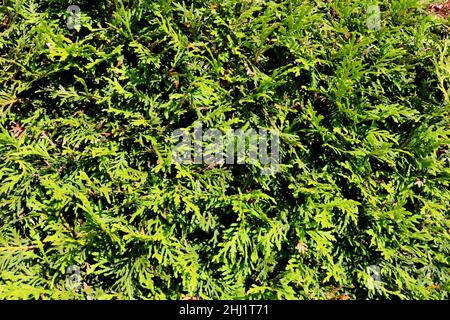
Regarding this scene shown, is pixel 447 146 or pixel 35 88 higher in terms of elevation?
pixel 35 88

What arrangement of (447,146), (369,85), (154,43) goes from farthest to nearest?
(447,146), (369,85), (154,43)

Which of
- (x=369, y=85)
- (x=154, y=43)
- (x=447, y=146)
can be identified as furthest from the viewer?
(x=447, y=146)

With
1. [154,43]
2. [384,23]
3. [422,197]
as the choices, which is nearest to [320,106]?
[384,23]

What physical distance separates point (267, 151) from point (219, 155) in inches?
15.3

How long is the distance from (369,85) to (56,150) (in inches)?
105

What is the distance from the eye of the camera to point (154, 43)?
3027mm

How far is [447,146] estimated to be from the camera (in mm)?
3447

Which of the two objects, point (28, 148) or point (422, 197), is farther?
point (422, 197)

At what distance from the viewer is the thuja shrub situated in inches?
119

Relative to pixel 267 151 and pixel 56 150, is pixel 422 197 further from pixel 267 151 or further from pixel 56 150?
pixel 56 150

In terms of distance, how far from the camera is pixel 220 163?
313 centimetres

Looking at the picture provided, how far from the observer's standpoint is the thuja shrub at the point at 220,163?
3.03 meters
